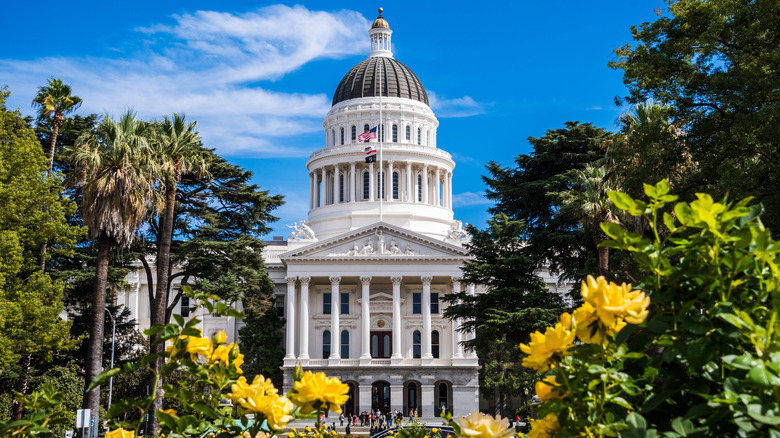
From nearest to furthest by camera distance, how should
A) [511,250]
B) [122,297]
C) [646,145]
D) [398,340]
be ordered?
[646,145] < [511,250] < [398,340] < [122,297]

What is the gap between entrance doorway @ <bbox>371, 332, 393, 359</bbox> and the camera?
240 feet

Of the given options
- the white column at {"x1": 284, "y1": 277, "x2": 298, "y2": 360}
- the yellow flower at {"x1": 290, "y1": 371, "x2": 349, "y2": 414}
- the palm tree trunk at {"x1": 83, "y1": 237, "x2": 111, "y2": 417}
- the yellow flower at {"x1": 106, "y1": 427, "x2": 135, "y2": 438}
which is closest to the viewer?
the yellow flower at {"x1": 290, "y1": 371, "x2": 349, "y2": 414}

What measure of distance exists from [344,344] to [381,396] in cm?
606

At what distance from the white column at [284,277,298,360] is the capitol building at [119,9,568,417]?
83mm

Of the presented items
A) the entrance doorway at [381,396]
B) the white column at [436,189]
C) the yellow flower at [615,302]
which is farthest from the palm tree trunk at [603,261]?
the white column at [436,189]

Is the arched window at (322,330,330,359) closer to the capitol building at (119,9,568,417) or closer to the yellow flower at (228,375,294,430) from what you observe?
the capitol building at (119,9,568,417)

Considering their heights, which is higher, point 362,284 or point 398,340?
point 362,284

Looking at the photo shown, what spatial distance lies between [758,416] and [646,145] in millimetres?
23412

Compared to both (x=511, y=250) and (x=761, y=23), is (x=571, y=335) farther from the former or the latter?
(x=511, y=250)

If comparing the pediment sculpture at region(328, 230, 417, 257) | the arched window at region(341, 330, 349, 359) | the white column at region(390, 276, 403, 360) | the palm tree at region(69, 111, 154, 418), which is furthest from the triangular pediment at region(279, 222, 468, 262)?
the palm tree at region(69, 111, 154, 418)

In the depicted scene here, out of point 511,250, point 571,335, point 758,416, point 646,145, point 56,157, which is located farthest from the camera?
point 56,157

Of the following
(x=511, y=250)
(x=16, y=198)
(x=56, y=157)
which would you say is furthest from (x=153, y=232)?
(x=511, y=250)

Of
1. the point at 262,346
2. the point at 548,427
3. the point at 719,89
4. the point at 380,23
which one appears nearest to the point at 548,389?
the point at 548,427

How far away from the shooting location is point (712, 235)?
12.2ft
